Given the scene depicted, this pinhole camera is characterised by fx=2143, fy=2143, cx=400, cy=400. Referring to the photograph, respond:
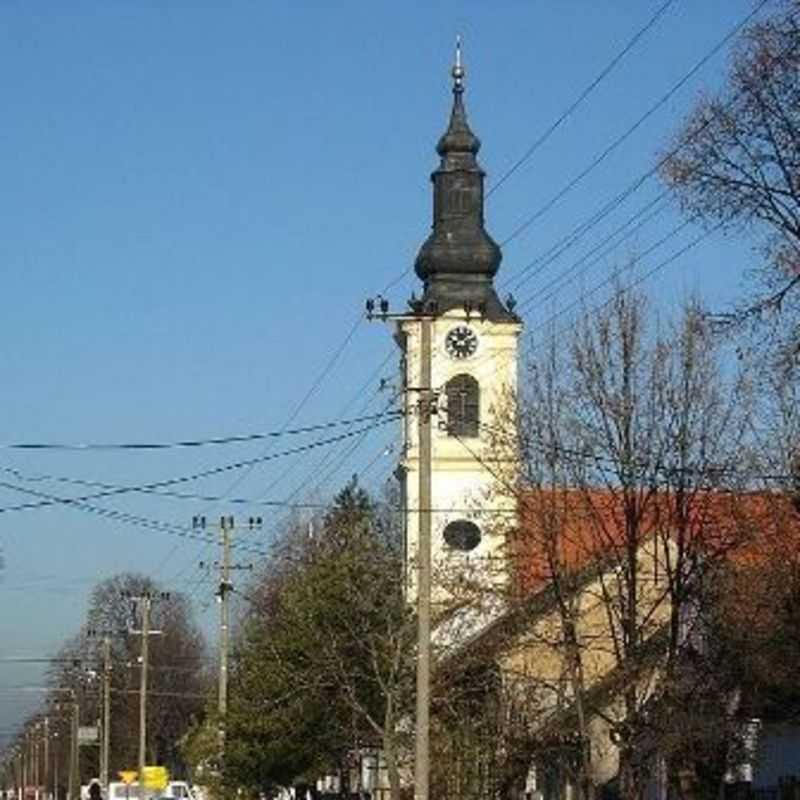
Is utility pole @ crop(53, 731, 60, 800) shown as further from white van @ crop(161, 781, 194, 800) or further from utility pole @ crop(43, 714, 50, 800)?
white van @ crop(161, 781, 194, 800)

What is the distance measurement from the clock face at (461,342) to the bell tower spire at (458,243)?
3.47ft

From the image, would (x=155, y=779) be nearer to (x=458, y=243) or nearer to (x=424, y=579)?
(x=458, y=243)

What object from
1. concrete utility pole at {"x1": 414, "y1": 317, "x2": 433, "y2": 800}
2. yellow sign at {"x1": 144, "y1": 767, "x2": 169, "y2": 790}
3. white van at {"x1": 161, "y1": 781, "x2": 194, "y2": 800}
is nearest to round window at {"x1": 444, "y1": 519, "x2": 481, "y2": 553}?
concrete utility pole at {"x1": 414, "y1": 317, "x2": 433, "y2": 800}

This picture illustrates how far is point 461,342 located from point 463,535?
1065 inches

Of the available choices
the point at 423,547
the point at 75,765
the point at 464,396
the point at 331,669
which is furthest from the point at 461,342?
the point at 75,765

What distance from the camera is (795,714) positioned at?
39188mm

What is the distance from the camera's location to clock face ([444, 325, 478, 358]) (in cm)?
7544

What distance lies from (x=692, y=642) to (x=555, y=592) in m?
2.85

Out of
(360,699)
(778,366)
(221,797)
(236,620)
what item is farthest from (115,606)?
(778,366)

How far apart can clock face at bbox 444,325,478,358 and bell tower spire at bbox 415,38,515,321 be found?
1.06m

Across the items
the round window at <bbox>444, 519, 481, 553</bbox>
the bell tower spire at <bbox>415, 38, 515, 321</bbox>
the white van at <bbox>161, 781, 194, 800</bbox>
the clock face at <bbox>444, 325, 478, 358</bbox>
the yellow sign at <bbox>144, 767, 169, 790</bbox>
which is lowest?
the white van at <bbox>161, 781, 194, 800</bbox>

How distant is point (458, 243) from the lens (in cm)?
7512

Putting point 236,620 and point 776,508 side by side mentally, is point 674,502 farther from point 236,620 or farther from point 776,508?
point 236,620

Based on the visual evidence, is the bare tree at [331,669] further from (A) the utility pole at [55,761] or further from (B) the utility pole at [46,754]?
(B) the utility pole at [46,754]
